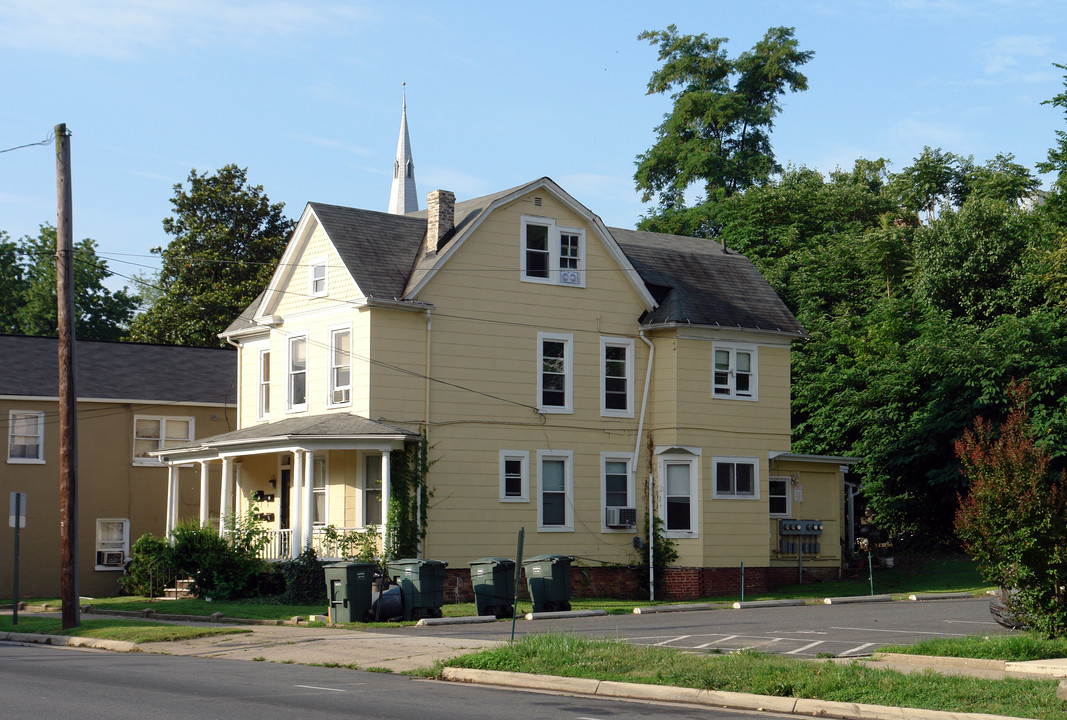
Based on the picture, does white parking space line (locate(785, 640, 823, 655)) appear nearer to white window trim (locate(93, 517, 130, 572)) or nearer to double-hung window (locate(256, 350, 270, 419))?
double-hung window (locate(256, 350, 270, 419))

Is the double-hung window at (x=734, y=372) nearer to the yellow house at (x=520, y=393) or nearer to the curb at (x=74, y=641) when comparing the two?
the yellow house at (x=520, y=393)

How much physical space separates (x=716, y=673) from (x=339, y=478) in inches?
700

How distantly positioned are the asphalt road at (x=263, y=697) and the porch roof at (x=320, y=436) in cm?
1074

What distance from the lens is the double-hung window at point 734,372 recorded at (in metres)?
33.1

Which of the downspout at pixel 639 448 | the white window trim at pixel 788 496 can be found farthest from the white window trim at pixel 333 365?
the white window trim at pixel 788 496

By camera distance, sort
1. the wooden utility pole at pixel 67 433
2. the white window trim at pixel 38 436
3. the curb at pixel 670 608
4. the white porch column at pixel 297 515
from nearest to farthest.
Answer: the wooden utility pole at pixel 67 433 → the curb at pixel 670 608 → the white porch column at pixel 297 515 → the white window trim at pixel 38 436

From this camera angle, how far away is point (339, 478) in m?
30.7

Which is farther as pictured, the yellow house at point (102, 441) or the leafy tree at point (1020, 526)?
the yellow house at point (102, 441)

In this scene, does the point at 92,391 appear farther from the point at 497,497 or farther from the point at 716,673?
the point at 716,673

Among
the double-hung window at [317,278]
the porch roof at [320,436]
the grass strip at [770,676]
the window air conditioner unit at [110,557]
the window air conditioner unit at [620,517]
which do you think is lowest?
the window air conditioner unit at [110,557]

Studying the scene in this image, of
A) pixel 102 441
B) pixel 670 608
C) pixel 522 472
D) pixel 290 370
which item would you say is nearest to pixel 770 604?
pixel 670 608

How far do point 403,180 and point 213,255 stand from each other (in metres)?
17.3

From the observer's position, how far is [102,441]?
3741 centimetres

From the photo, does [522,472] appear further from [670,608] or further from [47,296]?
[47,296]
